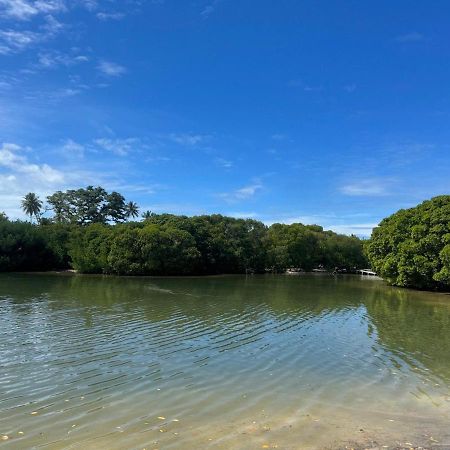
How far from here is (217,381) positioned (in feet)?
44.7

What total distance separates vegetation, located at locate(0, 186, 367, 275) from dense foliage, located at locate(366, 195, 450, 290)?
109 feet

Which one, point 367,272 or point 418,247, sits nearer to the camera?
point 418,247

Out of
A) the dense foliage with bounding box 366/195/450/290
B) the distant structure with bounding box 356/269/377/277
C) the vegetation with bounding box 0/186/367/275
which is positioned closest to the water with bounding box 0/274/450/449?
the dense foliage with bounding box 366/195/450/290

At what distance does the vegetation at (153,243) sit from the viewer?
76.0 metres

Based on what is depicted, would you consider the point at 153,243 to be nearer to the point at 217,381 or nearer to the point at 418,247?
the point at 418,247

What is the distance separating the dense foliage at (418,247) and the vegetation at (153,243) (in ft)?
109

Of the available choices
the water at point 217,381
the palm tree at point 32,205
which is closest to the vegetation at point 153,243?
the palm tree at point 32,205

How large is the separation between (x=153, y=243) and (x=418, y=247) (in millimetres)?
41541

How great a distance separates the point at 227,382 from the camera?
1355 cm

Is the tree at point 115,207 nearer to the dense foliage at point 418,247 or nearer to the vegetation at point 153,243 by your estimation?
the vegetation at point 153,243

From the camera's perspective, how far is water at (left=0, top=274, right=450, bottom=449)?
365 inches

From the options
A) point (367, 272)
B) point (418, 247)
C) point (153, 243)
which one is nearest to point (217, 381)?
point (418, 247)

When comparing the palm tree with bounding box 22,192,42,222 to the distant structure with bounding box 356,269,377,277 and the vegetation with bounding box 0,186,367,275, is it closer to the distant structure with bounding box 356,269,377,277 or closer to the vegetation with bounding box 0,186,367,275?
the vegetation with bounding box 0,186,367,275

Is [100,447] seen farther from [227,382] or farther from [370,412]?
[370,412]
